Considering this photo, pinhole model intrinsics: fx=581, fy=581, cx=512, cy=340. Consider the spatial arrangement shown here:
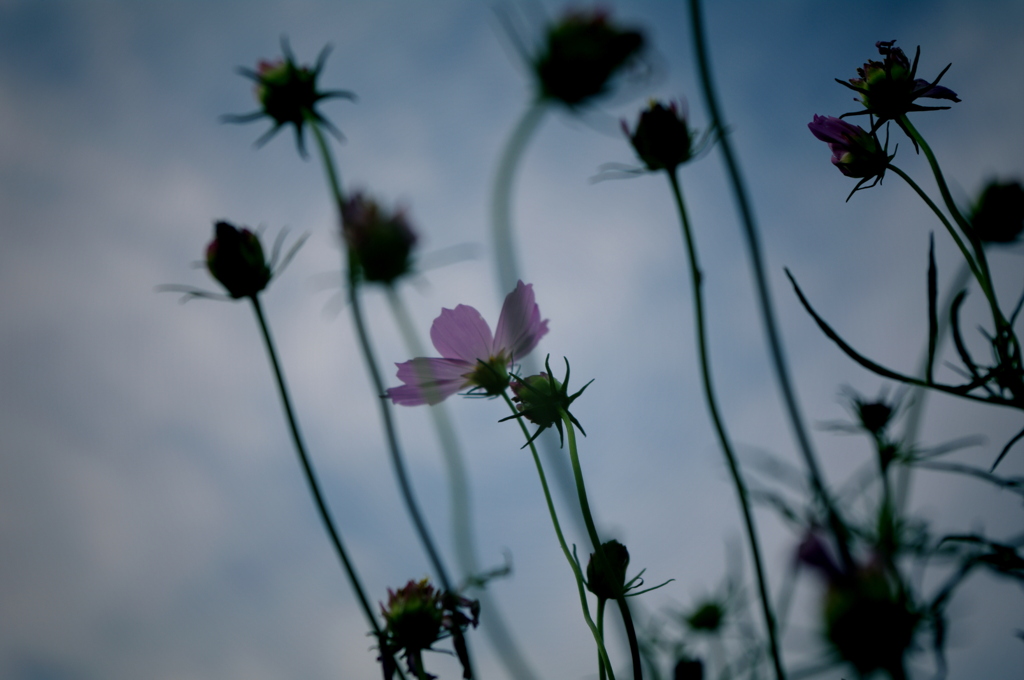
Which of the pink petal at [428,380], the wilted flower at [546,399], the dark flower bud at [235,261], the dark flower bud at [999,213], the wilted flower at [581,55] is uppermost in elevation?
the wilted flower at [581,55]

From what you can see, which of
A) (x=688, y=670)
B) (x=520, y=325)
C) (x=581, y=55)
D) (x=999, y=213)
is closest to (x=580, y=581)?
(x=520, y=325)

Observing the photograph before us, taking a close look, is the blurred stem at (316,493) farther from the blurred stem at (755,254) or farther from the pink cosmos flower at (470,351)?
the blurred stem at (755,254)

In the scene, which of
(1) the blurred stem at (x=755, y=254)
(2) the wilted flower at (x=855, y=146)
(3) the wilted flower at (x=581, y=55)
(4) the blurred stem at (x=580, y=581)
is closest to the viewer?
(4) the blurred stem at (x=580, y=581)

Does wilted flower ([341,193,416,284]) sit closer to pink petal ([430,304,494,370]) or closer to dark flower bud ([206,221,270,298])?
dark flower bud ([206,221,270,298])

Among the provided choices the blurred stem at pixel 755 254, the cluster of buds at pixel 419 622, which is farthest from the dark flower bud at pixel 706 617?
the cluster of buds at pixel 419 622

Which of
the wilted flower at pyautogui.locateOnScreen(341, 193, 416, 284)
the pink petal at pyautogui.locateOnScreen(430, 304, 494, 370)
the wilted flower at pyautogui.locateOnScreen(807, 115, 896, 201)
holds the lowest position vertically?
the pink petal at pyautogui.locateOnScreen(430, 304, 494, 370)

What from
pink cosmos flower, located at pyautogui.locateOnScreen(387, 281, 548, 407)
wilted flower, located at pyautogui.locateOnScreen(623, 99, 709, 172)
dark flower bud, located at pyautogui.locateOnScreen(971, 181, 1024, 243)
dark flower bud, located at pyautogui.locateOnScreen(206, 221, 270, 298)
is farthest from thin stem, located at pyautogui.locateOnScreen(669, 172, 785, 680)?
dark flower bud, located at pyautogui.locateOnScreen(971, 181, 1024, 243)
